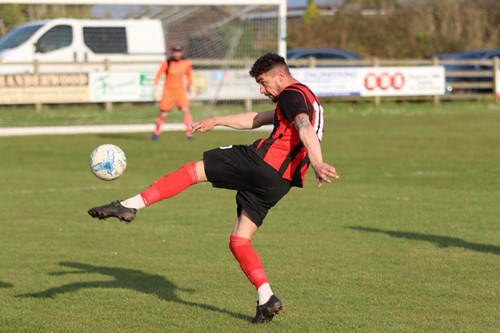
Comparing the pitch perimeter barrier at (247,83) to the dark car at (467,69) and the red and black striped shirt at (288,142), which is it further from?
the red and black striped shirt at (288,142)

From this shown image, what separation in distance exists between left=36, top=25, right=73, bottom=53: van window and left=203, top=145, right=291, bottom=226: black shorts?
22.1 meters

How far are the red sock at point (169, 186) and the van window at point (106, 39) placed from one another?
77.1 ft

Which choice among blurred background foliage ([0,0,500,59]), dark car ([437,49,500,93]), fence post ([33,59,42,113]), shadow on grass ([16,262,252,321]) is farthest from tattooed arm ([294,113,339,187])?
blurred background foliage ([0,0,500,59])

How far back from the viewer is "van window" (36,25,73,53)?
28312 mm

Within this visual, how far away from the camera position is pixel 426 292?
26.2ft

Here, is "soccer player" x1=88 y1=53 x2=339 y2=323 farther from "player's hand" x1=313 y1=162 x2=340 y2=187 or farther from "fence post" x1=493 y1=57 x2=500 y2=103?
"fence post" x1=493 y1=57 x2=500 y2=103

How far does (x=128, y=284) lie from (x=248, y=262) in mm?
1841

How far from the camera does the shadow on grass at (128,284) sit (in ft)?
26.2

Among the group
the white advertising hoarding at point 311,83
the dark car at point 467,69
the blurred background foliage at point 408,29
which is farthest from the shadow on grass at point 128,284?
the blurred background foliage at point 408,29

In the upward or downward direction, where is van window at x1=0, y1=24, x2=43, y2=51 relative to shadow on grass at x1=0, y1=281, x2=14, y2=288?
downward

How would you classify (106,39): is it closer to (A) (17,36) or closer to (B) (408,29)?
(A) (17,36)

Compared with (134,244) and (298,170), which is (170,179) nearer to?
(298,170)

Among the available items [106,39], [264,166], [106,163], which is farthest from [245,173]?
[106,39]

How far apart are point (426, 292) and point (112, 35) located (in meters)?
23.7
